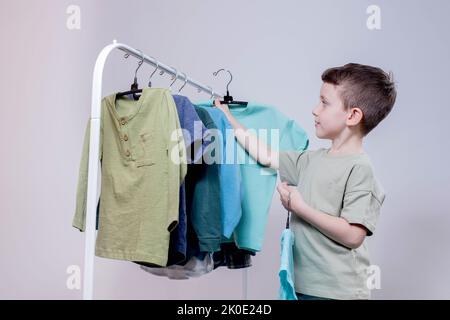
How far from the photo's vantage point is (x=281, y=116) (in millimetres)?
1472

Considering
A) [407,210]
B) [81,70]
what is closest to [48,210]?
[81,70]

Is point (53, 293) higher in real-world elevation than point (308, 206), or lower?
lower

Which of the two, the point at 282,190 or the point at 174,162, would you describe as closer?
the point at 174,162

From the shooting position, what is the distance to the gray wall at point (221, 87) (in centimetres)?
196

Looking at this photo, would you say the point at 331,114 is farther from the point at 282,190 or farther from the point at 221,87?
the point at 221,87

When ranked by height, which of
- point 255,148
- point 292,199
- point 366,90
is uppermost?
point 366,90

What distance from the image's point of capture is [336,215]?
48.0 inches

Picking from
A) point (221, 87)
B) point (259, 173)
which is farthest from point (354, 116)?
point (221, 87)

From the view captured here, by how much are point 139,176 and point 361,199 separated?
515mm

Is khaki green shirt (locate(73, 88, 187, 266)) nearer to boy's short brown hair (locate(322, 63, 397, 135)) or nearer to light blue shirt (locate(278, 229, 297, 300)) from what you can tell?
light blue shirt (locate(278, 229, 297, 300))

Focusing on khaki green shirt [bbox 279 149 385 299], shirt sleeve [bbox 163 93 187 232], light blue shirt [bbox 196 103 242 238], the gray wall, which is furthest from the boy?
the gray wall

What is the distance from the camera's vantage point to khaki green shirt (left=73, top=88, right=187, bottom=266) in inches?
45.3
